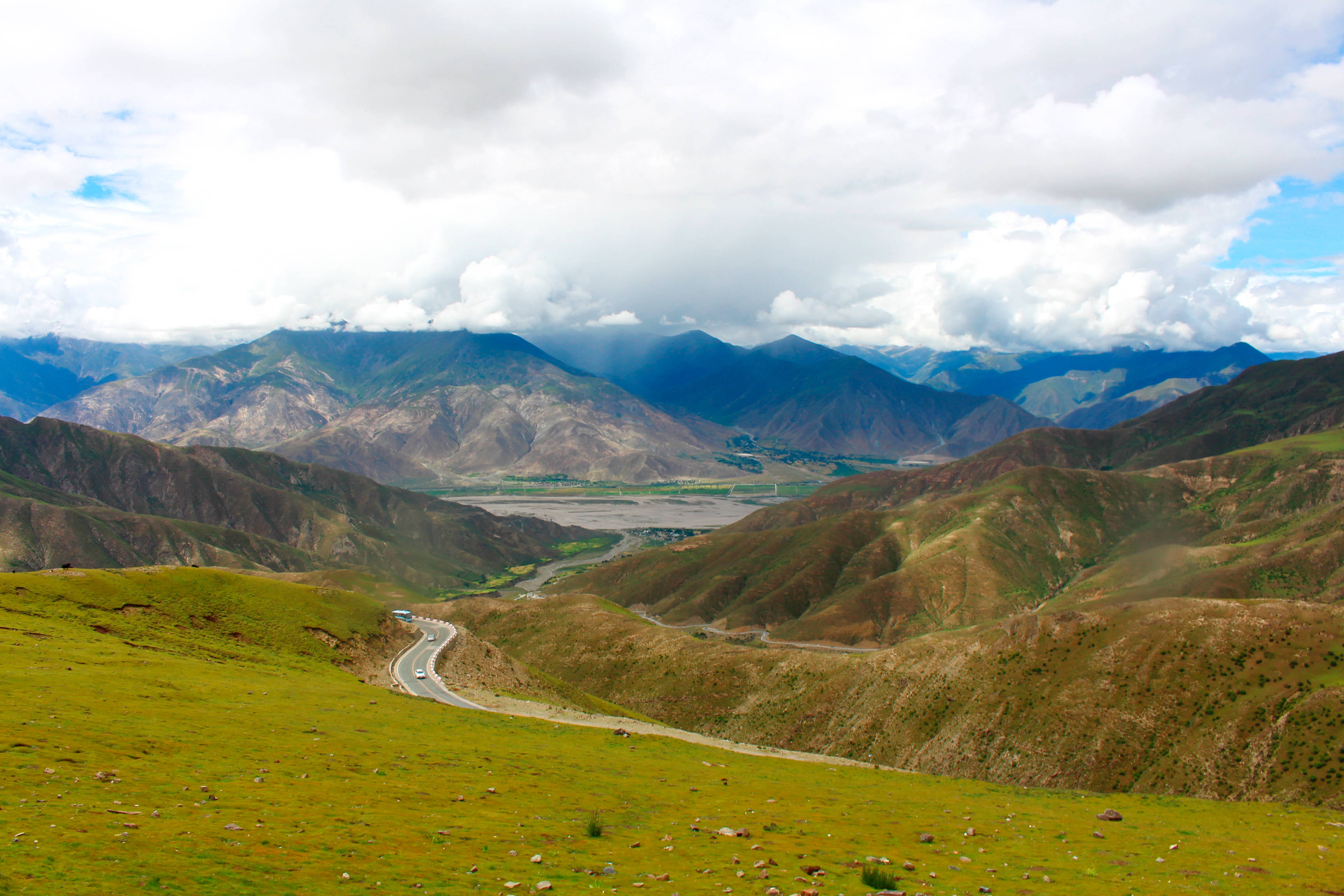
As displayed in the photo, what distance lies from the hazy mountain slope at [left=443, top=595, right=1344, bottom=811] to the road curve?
29.8 meters

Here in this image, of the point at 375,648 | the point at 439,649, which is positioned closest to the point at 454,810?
the point at 375,648

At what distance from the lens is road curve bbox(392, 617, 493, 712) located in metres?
72.4

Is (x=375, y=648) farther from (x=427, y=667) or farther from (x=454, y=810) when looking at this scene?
(x=454, y=810)

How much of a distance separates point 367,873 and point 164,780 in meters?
13.3

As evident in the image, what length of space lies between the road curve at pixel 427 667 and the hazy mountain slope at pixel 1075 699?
2978cm

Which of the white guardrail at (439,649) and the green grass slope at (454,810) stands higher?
the green grass slope at (454,810)

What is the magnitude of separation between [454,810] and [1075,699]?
79.8 m

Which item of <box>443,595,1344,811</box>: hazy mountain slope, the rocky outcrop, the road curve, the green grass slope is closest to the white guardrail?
the road curve

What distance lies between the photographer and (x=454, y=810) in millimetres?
30219

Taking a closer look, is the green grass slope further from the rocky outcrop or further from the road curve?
the rocky outcrop

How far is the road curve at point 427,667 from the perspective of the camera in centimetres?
7244

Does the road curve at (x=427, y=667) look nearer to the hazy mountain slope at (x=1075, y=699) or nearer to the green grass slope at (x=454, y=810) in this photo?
the green grass slope at (x=454, y=810)

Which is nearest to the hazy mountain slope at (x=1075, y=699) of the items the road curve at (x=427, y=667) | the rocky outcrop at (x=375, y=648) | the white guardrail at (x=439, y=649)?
the white guardrail at (x=439, y=649)

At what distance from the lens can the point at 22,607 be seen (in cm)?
6438
